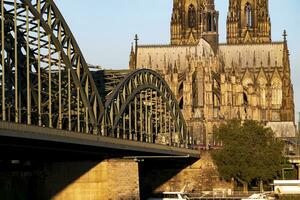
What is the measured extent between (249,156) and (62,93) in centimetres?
4616

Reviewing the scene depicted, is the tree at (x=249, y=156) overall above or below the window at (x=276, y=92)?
below

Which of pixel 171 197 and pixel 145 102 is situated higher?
pixel 145 102

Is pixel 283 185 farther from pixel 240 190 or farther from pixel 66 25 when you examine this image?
pixel 66 25

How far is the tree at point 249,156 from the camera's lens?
110750 millimetres

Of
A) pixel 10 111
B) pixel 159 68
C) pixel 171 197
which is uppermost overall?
pixel 159 68

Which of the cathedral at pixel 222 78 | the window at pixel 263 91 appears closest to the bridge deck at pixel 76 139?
the cathedral at pixel 222 78

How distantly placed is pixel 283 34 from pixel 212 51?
16717 millimetres

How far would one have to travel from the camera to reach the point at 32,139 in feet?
171

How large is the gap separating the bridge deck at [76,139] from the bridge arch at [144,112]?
2661 millimetres

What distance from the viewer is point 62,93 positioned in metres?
70.6

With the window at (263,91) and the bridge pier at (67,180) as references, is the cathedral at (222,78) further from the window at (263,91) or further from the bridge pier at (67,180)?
the bridge pier at (67,180)

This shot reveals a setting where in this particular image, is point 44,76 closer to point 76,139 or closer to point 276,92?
point 76,139

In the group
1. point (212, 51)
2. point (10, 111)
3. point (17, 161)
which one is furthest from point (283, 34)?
point (10, 111)

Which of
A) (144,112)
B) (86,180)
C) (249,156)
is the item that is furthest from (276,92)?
(86,180)
